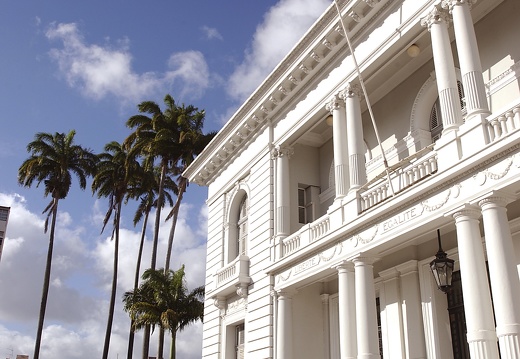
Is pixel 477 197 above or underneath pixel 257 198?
underneath

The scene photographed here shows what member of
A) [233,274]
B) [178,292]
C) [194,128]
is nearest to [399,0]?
[233,274]

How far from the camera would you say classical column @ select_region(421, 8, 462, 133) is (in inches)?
501

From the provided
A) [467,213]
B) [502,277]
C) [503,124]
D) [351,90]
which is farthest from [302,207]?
[502,277]

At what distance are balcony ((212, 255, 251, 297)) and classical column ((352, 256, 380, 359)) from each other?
605 centimetres

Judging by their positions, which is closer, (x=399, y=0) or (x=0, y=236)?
(x=399, y=0)

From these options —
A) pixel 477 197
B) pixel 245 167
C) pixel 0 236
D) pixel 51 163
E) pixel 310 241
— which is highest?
pixel 0 236

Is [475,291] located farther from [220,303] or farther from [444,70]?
[220,303]

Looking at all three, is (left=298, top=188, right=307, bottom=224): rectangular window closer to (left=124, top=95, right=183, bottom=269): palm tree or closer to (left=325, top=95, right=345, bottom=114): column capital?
(left=325, top=95, right=345, bottom=114): column capital

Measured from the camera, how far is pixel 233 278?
20.5 meters

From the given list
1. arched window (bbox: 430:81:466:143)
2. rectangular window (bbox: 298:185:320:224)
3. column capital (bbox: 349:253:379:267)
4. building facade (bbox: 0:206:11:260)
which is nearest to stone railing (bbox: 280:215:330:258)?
rectangular window (bbox: 298:185:320:224)

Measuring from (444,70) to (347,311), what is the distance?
6187 millimetres

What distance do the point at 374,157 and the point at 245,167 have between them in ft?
19.5

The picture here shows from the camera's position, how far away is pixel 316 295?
18.7 metres

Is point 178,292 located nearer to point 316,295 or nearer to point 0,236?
point 316,295
